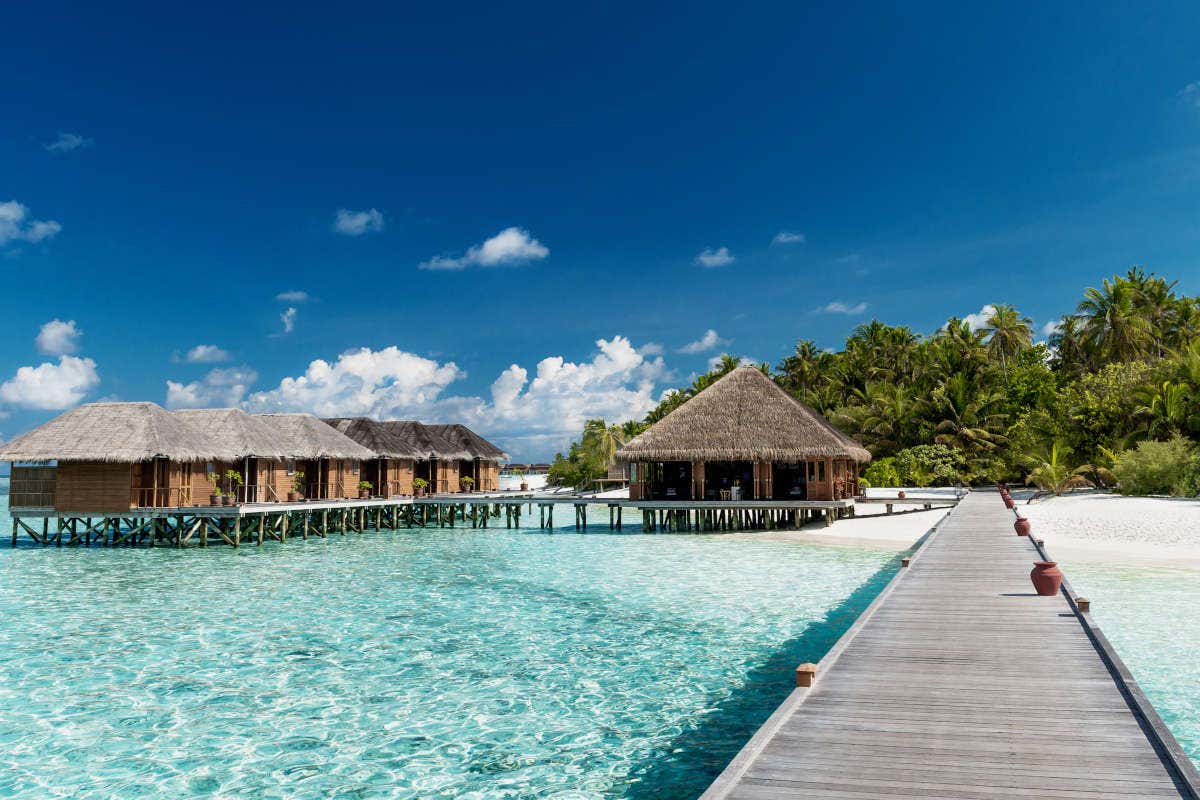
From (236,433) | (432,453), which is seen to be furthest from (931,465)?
(236,433)

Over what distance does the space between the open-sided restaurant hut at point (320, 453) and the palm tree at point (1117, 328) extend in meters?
38.8

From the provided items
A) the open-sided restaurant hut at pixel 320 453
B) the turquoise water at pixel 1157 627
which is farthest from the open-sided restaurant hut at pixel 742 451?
the open-sided restaurant hut at pixel 320 453

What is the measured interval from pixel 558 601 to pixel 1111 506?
2030cm

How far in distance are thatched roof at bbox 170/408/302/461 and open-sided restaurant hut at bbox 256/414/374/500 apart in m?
0.64

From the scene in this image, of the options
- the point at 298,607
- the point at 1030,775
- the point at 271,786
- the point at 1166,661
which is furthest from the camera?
the point at 298,607

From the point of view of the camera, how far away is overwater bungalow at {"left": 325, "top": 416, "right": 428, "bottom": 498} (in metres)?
35.5

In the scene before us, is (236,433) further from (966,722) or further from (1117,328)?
(1117,328)

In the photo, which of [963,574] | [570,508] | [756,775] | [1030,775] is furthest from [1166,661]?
[570,508]

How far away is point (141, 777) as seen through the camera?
7102 mm

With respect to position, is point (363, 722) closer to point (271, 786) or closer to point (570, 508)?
point (271, 786)

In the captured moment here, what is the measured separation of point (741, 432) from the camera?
28.3m

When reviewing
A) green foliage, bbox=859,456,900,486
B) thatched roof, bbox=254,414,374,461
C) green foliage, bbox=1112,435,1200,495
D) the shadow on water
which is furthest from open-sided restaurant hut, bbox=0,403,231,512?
green foliage, bbox=859,456,900,486

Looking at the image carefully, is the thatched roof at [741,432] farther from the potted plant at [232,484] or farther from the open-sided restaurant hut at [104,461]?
the open-sided restaurant hut at [104,461]

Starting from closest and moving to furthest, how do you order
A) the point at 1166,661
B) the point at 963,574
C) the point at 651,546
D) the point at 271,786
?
the point at 271,786 < the point at 1166,661 < the point at 963,574 < the point at 651,546
